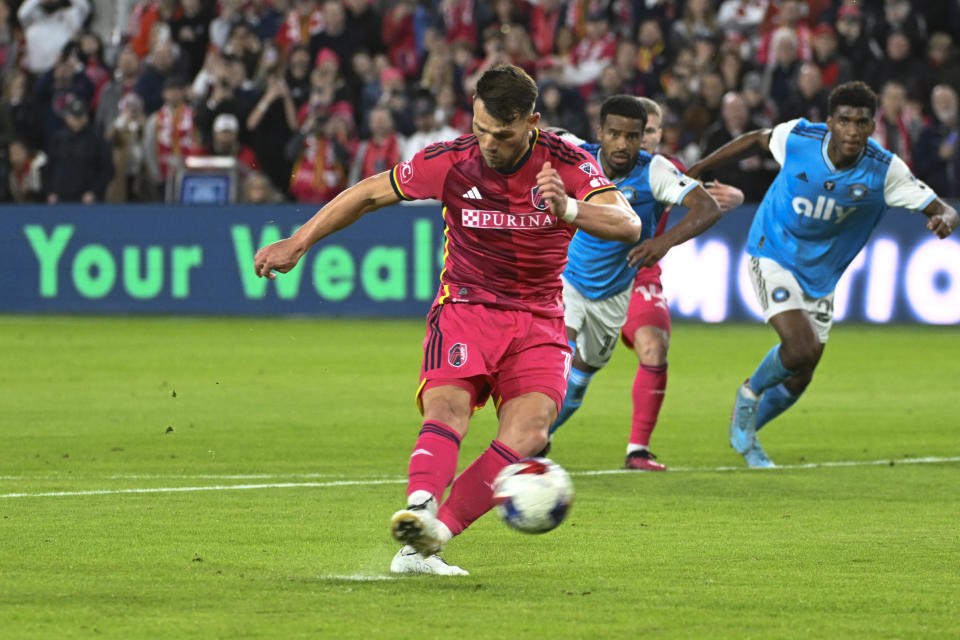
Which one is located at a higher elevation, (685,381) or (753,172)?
(753,172)

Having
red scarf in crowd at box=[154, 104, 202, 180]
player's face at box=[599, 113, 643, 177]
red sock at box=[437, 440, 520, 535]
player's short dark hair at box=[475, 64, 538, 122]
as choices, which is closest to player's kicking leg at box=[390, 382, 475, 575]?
red sock at box=[437, 440, 520, 535]

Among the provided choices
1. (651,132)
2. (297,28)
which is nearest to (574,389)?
(651,132)

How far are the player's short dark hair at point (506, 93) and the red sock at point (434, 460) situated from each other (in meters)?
1.18

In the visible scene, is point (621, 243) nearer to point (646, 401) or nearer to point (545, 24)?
point (646, 401)

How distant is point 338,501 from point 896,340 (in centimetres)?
1150

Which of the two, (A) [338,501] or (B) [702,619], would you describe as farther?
(A) [338,501]

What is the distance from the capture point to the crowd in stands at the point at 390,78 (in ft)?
67.2

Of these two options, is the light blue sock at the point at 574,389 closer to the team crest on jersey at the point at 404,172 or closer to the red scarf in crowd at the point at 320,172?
the team crest on jersey at the point at 404,172

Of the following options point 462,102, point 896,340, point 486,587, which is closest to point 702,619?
point 486,587

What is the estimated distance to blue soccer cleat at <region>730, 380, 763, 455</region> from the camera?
1048cm

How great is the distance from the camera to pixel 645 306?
35.7 ft

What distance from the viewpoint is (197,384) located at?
49.1 feet

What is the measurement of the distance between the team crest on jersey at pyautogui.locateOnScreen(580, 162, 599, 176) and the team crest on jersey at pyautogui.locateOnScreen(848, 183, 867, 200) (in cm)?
399

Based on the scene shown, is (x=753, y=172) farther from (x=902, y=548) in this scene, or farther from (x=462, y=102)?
(x=902, y=548)
